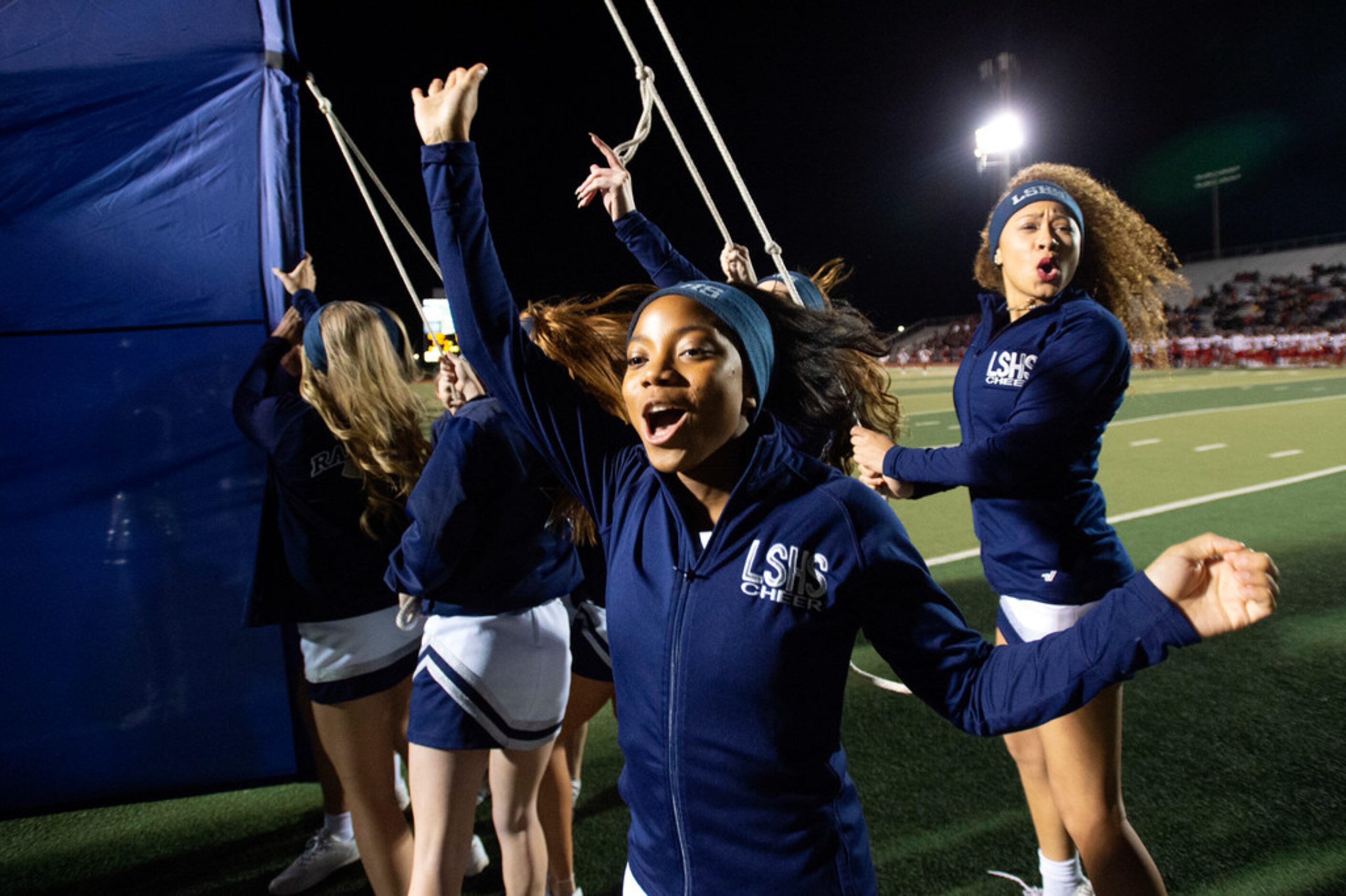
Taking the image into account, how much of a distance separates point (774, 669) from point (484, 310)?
866 mm

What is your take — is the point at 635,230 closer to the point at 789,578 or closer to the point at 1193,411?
the point at 789,578

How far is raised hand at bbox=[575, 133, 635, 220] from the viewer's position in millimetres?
2568

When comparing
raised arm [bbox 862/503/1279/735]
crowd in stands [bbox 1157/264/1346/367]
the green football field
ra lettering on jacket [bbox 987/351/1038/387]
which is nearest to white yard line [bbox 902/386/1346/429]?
the green football field

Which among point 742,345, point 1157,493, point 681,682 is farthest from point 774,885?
point 1157,493

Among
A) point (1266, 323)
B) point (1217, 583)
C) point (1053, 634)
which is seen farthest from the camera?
point (1266, 323)

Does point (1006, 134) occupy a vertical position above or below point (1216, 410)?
above

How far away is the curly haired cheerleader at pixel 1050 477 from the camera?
6.66 ft

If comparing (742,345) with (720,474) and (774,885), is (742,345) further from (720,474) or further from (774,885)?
(774,885)

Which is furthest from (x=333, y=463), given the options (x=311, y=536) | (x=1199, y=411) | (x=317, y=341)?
(x=1199, y=411)

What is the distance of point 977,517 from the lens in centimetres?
237

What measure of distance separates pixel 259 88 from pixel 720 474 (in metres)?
2.99

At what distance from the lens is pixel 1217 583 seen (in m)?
1.02

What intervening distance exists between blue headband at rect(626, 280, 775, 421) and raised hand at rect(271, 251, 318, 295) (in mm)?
2275

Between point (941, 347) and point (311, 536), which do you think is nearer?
point (311, 536)
